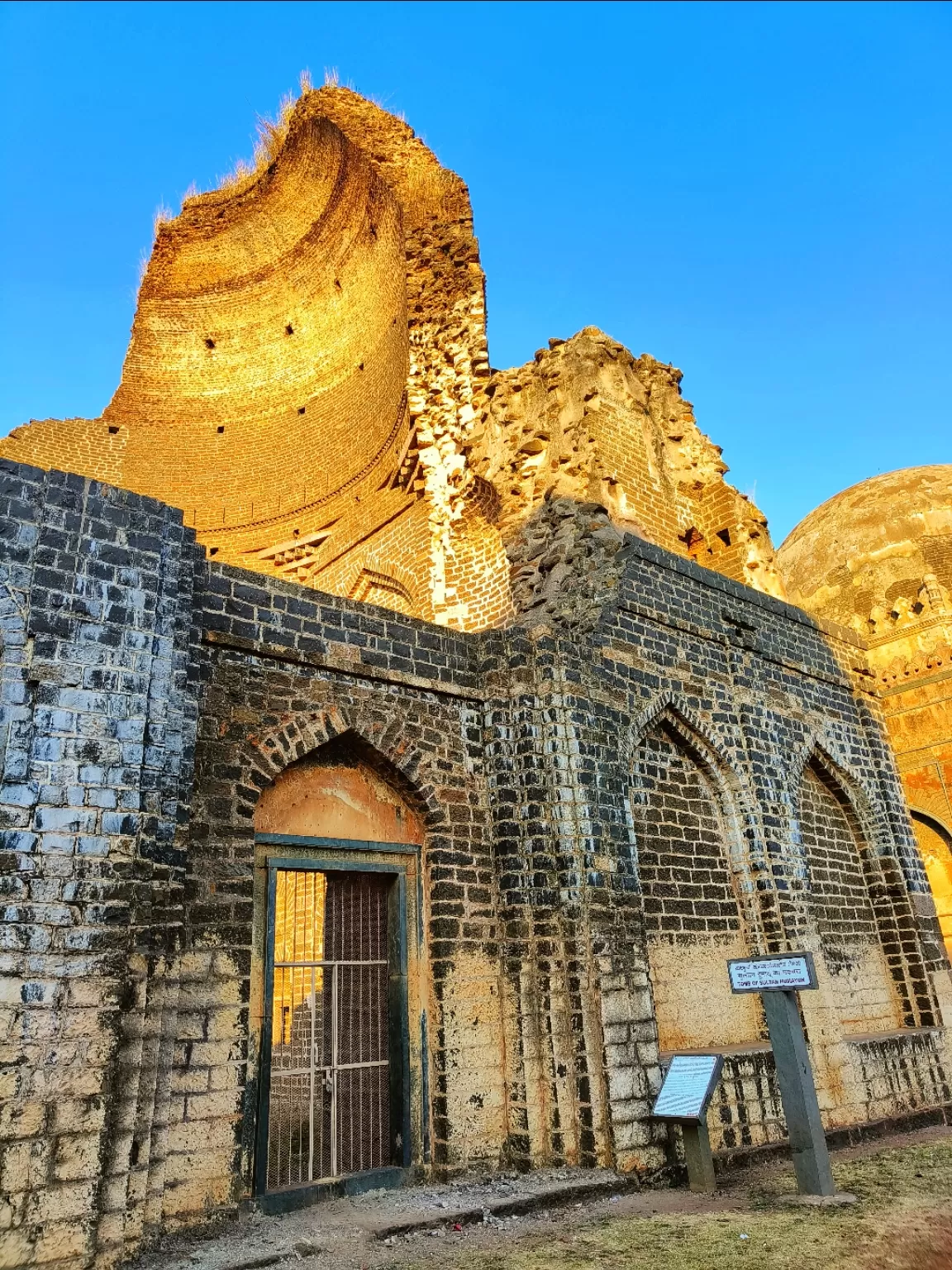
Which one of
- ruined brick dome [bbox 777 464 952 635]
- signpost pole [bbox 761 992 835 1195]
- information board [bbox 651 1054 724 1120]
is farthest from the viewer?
ruined brick dome [bbox 777 464 952 635]

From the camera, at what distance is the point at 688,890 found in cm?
733

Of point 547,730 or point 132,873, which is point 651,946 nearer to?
point 547,730

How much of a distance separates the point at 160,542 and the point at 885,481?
64.2 ft

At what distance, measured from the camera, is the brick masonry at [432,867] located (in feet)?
13.3

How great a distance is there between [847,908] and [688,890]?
2.96 meters

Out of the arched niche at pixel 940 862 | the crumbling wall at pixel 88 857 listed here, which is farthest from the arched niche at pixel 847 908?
the crumbling wall at pixel 88 857

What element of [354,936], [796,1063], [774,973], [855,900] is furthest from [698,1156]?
[855,900]

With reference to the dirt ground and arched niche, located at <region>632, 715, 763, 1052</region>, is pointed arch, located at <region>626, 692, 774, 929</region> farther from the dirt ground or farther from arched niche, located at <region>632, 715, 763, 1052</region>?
the dirt ground

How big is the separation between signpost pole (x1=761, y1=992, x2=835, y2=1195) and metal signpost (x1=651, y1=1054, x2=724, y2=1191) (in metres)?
0.42

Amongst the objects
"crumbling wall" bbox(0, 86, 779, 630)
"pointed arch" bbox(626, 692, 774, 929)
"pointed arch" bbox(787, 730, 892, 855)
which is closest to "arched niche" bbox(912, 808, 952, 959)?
"pointed arch" bbox(787, 730, 892, 855)

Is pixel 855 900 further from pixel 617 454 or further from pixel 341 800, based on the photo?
pixel 341 800

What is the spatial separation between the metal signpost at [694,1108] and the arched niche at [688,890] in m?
1.02

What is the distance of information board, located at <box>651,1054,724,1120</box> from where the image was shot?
5.31m

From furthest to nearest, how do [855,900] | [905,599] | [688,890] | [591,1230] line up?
[905,599] → [855,900] → [688,890] → [591,1230]
